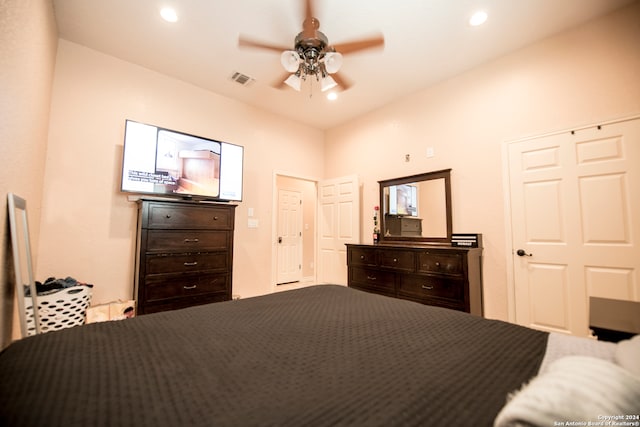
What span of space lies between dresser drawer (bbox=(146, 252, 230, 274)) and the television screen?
244cm

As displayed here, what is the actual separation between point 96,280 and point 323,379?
3084 mm

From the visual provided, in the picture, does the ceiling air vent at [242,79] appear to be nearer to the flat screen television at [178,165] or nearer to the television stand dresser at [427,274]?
the flat screen television at [178,165]

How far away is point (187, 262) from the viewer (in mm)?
2779

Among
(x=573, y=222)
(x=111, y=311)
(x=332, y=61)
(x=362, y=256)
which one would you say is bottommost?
(x=111, y=311)

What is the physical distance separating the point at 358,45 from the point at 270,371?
2.54 meters

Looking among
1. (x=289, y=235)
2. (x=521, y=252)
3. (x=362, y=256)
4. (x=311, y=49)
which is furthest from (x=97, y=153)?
(x=521, y=252)

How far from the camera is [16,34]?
1481mm

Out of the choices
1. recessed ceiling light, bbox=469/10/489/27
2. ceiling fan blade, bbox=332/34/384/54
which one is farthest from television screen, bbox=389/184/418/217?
ceiling fan blade, bbox=332/34/384/54

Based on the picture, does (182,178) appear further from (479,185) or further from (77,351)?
(479,185)

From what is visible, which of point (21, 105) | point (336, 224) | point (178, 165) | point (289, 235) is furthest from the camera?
point (289, 235)

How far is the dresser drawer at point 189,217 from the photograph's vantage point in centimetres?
263

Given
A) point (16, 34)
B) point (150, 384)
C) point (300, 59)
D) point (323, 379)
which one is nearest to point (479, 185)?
point (300, 59)

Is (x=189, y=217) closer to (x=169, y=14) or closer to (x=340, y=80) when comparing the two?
(x=169, y=14)

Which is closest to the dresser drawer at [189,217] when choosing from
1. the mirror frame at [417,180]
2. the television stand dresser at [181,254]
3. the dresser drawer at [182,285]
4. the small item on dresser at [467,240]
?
the television stand dresser at [181,254]
